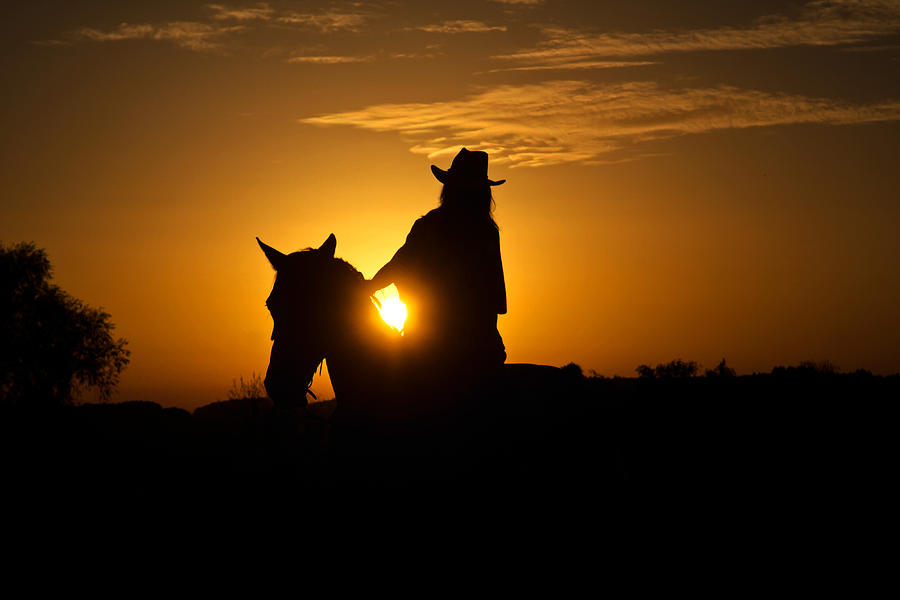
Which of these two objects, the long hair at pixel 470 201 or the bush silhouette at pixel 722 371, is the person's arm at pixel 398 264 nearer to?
the long hair at pixel 470 201

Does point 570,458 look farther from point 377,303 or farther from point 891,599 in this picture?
point 891,599

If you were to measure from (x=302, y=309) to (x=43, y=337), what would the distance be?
3323cm

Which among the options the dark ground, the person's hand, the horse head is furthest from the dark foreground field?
the person's hand

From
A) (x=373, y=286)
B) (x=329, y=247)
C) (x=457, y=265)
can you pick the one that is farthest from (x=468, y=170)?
(x=329, y=247)

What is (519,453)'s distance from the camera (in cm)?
757

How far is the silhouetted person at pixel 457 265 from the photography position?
7.91 metres

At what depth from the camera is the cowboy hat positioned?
7930 millimetres

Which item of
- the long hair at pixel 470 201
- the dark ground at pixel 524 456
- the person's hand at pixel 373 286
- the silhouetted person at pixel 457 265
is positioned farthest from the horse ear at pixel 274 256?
the long hair at pixel 470 201

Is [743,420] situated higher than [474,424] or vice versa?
[474,424]

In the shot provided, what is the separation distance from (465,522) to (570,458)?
1243 millimetres

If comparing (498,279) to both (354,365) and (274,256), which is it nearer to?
(354,365)

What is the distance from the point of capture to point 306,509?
13078 millimetres

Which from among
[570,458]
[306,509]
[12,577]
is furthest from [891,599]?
[12,577]

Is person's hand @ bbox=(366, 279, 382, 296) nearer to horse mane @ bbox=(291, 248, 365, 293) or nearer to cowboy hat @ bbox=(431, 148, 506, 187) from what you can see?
horse mane @ bbox=(291, 248, 365, 293)
